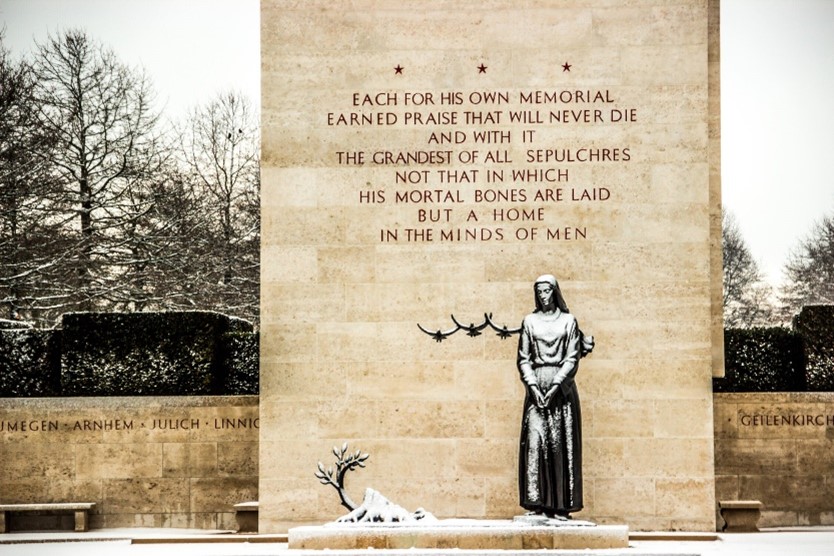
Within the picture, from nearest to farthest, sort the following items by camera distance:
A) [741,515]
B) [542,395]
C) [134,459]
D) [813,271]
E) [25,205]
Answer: [542,395], [741,515], [134,459], [25,205], [813,271]

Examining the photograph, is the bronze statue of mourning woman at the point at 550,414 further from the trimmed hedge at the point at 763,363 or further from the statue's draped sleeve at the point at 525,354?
the trimmed hedge at the point at 763,363

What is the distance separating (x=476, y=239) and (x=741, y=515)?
525 centimetres

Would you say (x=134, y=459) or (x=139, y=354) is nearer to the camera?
(x=134, y=459)

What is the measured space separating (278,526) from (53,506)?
12.5ft

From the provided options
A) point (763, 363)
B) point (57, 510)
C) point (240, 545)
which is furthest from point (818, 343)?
point (57, 510)

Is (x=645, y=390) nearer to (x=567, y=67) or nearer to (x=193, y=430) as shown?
(x=567, y=67)

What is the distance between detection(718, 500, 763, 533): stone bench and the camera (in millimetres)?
24109

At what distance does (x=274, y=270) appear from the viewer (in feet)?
77.4

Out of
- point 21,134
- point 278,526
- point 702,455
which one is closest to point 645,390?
point 702,455

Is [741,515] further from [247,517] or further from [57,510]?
[57,510]

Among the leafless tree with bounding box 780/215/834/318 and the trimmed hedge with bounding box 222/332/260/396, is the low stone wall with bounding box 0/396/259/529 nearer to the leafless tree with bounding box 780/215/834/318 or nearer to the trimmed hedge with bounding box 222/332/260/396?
the trimmed hedge with bounding box 222/332/260/396

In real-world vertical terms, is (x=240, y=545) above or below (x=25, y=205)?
below

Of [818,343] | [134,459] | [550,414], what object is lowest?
[134,459]

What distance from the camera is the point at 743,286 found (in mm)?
A: 53250
